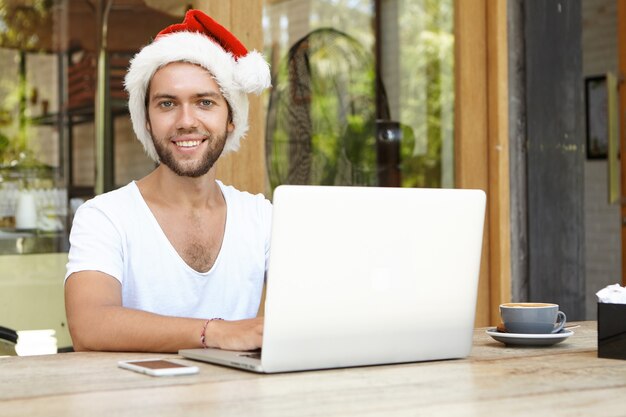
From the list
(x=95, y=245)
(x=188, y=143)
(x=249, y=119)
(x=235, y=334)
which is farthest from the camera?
(x=249, y=119)

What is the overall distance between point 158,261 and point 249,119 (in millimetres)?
1200

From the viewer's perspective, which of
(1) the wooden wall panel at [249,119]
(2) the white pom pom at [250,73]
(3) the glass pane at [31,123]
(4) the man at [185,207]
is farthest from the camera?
(3) the glass pane at [31,123]

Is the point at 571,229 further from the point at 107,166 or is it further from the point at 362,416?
the point at 362,416

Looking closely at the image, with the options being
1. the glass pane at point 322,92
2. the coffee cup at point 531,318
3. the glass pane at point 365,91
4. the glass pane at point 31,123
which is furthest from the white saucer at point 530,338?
the glass pane at point 31,123

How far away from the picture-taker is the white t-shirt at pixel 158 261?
80.7 inches

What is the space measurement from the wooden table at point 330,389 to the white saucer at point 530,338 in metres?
0.12

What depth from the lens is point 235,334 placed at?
5.17 ft

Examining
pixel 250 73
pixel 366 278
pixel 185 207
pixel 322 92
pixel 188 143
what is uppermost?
pixel 322 92

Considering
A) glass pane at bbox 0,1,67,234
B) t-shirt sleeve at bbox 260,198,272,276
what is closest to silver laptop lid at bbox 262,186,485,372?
t-shirt sleeve at bbox 260,198,272,276

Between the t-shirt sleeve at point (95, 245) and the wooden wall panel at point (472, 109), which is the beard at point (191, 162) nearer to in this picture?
the t-shirt sleeve at point (95, 245)

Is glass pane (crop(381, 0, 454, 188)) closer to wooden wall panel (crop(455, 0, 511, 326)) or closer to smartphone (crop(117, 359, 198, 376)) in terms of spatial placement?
wooden wall panel (crop(455, 0, 511, 326))

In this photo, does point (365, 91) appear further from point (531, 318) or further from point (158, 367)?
point (158, 367)

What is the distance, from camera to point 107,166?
5.06 m

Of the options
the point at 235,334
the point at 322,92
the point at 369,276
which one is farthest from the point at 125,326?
the point at 322,92
